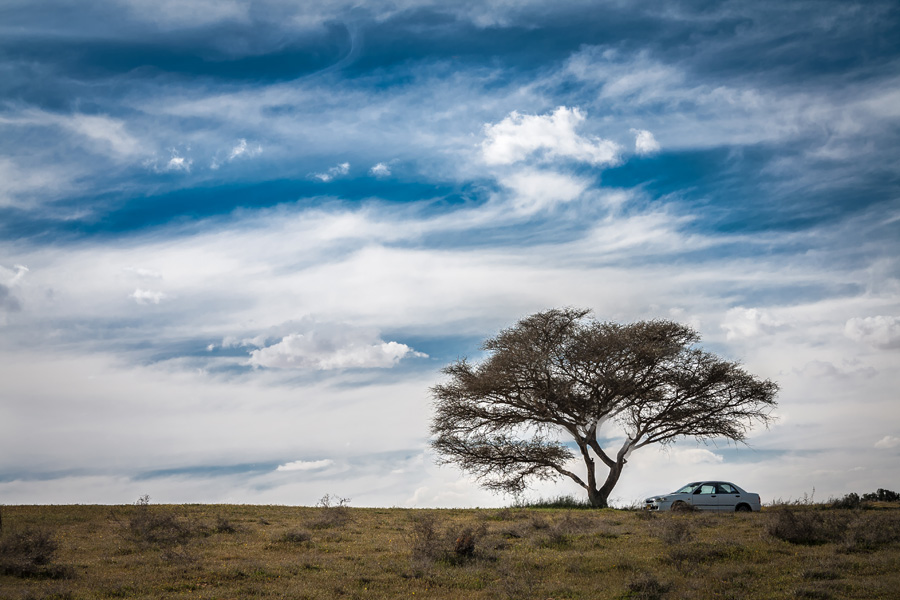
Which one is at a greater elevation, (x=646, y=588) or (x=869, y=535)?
(x=869, y=535)

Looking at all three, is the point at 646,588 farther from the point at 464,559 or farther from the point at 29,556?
the point at 29,556

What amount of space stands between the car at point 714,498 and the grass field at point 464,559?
4922 millimetres

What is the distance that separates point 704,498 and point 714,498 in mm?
447

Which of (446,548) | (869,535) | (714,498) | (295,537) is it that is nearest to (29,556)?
(295,537)

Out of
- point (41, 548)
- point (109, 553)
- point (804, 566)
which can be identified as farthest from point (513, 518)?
point (41, 548)

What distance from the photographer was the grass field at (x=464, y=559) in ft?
51.0

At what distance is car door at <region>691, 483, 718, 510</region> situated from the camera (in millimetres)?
29797

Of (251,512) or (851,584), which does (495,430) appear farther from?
(851,584)

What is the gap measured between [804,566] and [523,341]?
68.9 ft

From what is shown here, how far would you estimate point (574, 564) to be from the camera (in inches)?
699

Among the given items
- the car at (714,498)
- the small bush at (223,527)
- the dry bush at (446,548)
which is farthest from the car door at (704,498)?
the small bush at (223,527)

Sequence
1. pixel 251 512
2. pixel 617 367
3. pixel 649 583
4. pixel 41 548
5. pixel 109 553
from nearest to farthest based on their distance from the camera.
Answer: pixel 649 583 < pixel 41 548 < pixel 109 553 < pixel 251 512 < pixel 617 367

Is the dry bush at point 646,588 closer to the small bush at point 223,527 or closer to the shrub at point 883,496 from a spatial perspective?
the small bush at point 223,527

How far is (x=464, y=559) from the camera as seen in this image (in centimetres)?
1850
